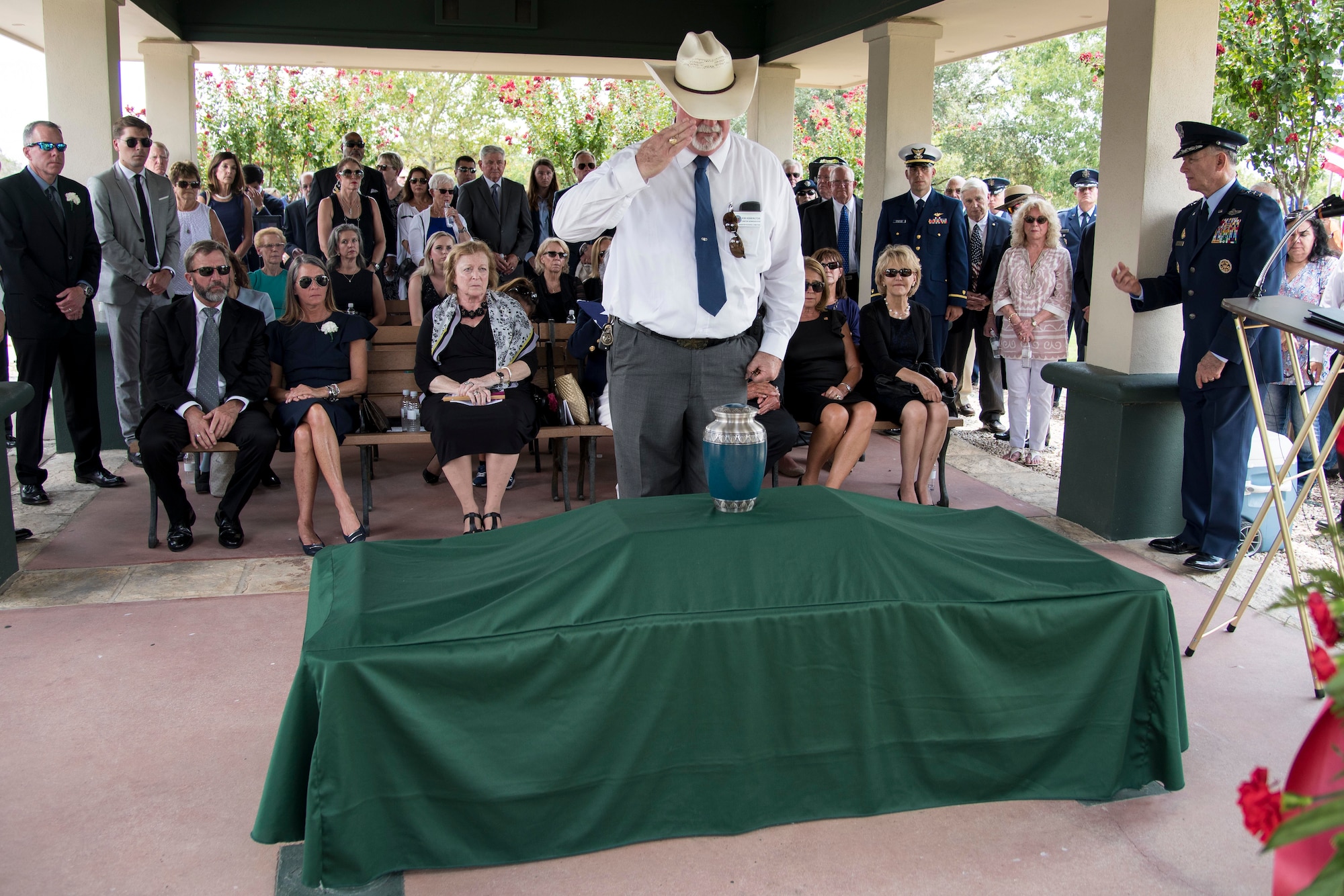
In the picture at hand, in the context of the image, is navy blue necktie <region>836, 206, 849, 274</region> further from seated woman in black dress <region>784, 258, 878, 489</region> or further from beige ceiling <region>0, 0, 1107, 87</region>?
Result: seated woman in black dress <region>784, 258, 878, 489</region>

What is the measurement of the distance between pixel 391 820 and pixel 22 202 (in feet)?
15.1

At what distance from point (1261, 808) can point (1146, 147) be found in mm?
4204

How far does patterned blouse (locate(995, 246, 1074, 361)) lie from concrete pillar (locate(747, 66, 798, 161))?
3.75m

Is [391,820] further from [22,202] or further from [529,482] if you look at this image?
[22,202]

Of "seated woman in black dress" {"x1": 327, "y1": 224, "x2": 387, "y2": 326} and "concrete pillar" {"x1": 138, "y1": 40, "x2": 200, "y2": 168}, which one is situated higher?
"concrete pillar" {"x1": 138, "y1": 40, "x2": 200, "y2": 168}

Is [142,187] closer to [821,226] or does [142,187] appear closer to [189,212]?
[189,212]

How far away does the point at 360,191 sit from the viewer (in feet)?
25.4

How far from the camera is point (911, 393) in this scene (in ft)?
17.9

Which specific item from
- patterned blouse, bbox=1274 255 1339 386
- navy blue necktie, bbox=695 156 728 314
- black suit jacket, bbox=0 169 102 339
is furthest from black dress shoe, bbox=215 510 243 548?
patterned blouse, bbox=1274 255 1339 386

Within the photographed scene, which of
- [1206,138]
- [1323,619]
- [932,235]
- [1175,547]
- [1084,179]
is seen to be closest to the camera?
[1323,619]

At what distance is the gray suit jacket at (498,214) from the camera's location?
8.06 m

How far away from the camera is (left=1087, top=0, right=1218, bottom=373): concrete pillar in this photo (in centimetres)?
485

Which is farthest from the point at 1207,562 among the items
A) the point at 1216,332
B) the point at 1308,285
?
the point at 1308,285

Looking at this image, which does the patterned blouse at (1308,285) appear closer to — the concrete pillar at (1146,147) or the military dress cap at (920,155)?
the concrete pillar at (1146,147)
